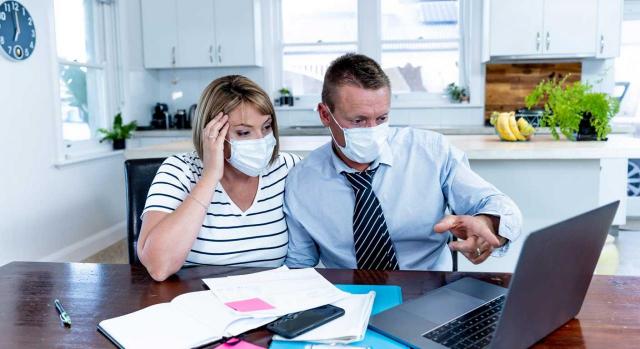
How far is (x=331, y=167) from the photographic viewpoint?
1.53 meters

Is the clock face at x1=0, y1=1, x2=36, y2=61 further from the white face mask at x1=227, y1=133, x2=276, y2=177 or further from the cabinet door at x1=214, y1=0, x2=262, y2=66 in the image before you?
the white face mask at x1=227, y1=133, x2=276, y2=177

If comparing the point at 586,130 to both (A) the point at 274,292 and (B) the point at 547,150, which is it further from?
(A) the point at 274,292

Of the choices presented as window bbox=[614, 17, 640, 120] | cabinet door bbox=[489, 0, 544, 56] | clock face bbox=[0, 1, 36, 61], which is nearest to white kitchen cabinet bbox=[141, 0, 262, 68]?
clock face bbox=[0, 1, 36, 61]

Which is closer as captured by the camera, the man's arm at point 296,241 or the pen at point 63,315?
the pen at point 63,315

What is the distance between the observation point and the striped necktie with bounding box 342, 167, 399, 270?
1416mm

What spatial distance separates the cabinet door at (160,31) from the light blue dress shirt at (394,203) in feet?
11.4

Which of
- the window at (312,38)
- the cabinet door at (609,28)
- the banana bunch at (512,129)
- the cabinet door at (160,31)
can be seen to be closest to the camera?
the banana bunch at (512,129)

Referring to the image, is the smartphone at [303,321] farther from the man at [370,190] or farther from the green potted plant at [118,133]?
the green potted plant at [118,133]

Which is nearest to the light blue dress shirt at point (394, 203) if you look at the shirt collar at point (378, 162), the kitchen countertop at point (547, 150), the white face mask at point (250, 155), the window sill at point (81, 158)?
the shirt collar at point (378, 162)

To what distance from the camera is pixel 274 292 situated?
42.0 inches

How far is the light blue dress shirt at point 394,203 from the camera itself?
1.48 meters

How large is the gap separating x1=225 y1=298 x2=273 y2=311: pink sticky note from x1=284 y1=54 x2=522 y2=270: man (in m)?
0.47

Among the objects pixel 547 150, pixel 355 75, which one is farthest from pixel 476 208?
pixel 547 150

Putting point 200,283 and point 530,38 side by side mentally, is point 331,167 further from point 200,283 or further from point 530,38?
point 530,38
